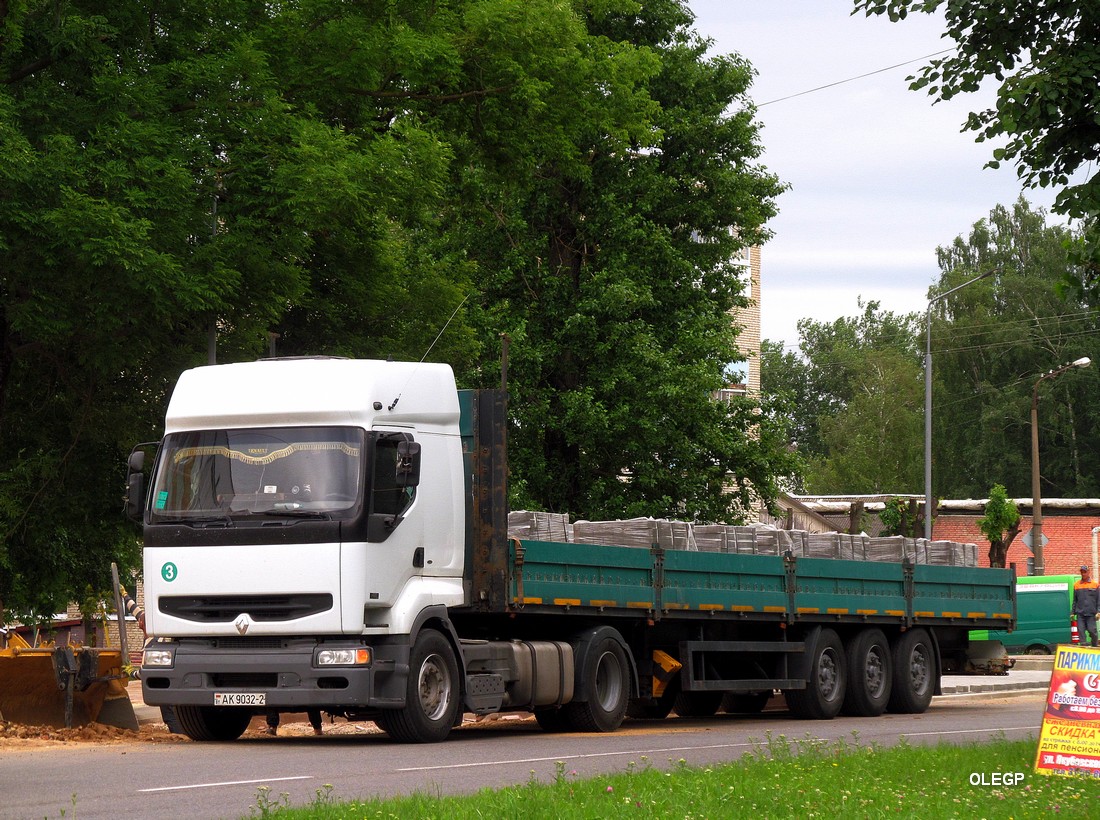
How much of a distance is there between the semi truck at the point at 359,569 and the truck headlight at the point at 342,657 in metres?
0.02

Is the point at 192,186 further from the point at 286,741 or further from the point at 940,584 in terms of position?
the point at 940,584

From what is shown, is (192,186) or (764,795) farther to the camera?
(192,186)

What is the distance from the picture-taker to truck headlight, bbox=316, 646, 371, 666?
46.0ft

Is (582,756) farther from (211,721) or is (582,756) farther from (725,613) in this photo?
(725,613)

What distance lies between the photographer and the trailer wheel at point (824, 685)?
2045 cm

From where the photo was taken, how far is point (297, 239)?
18844 mm

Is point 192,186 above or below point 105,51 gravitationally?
below

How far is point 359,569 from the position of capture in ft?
45.9

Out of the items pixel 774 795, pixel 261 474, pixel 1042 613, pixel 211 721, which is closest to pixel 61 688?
pixel 211 721

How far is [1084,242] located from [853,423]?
8600cm

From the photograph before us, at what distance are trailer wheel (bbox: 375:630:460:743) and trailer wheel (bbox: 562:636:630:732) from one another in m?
2.26

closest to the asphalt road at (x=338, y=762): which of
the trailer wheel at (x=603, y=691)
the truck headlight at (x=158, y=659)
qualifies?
the trailer wheel at (x=603, y=691)

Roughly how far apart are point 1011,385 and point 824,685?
2555 inches

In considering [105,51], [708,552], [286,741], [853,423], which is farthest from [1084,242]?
[853,423]
